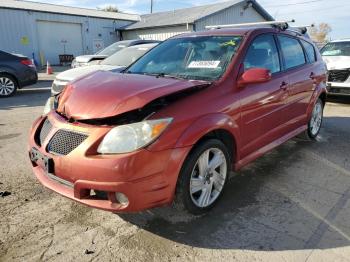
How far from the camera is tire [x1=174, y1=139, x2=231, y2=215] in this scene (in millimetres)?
2957

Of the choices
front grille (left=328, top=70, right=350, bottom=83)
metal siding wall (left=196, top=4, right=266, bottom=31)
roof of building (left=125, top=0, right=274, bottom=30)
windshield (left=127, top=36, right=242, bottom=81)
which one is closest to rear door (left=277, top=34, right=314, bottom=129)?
windshield (left=127, top=36, right=242, bottom=81)

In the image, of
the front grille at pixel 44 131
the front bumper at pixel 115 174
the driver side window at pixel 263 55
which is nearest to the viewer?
the front bumper at pixel 115 174

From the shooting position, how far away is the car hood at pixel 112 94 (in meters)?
2.85

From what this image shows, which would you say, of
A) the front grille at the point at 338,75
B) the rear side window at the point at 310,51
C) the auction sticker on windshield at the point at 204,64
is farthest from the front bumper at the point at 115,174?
the front grille at the point at 338,75

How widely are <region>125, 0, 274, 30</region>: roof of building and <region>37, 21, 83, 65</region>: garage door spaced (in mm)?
4323

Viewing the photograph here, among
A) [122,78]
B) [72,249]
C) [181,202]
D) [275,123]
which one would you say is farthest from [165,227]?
[275,123]

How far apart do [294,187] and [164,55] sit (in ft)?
7.26

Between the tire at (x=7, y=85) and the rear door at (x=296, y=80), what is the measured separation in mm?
8628

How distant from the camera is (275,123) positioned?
13.8 ft

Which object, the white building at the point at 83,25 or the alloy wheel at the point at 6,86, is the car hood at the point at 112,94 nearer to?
the alloy wheel at the point at 6,86

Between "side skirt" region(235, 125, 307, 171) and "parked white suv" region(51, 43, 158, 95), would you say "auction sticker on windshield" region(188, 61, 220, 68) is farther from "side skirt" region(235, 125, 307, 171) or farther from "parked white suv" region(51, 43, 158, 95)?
"parked white suv" region(51, 43, 158, 95)

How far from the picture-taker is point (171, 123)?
2.77 metres

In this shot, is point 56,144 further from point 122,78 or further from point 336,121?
point 336,121

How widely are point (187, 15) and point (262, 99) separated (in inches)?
883
